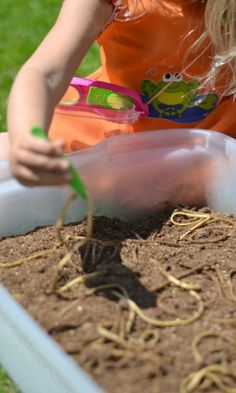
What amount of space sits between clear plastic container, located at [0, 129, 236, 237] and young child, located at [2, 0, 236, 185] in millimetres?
107

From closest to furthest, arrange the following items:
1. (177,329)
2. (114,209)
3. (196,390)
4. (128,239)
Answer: (196,390) → (177,329) → (128,239) → (114,209)

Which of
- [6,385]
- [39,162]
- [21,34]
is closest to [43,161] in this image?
[39,162]

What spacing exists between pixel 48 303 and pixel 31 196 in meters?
0.32

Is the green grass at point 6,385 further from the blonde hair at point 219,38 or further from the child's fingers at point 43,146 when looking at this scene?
the blonde hair at point 219,38

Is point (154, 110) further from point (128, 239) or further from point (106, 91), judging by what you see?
point (128, 239)

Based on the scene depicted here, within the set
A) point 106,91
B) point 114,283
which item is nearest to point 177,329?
point 114,283

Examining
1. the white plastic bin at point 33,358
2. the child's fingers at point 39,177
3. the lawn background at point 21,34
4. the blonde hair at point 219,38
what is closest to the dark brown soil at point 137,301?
the white plastic bin at point 33,358

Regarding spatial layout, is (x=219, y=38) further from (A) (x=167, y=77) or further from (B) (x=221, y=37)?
(A) (x=167, y=77)

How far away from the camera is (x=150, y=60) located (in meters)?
1.60

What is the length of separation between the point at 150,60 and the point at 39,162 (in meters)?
0.61

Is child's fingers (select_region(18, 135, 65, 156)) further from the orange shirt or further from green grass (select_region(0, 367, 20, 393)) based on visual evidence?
the orange shirt

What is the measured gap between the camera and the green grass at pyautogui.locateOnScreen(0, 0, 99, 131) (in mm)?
2291

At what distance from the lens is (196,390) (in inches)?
41.9

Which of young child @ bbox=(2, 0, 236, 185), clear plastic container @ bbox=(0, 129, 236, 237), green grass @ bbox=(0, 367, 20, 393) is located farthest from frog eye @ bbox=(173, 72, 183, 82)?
green grass @ bbox=(0, 367, 20, 393)
